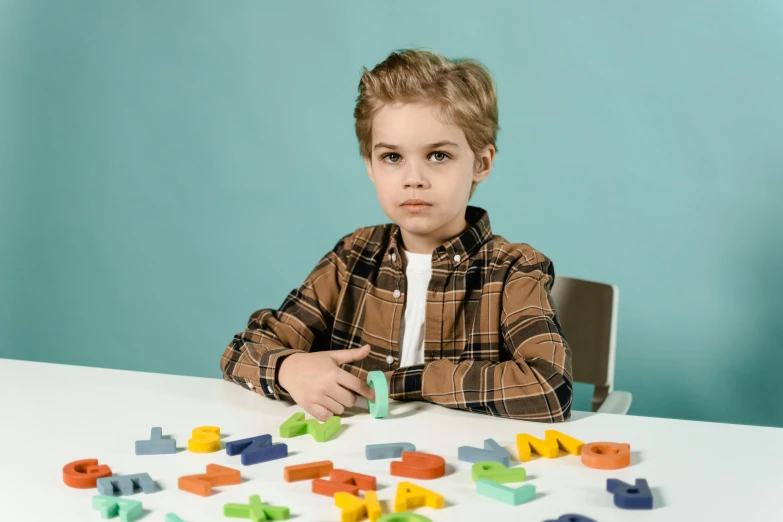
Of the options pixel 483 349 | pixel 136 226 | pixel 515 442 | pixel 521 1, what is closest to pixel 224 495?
pixel 515 442

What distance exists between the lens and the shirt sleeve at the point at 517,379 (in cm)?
120

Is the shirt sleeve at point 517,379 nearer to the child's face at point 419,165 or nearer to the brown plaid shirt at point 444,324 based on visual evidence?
the brown plaid shirt at point 444,324

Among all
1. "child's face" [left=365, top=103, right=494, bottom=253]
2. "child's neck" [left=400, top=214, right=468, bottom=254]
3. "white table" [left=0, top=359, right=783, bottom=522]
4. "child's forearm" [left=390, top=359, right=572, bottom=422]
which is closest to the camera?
"white table" [left=0, top=359, right=783, bottom=522]

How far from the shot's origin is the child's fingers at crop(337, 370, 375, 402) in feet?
4.04

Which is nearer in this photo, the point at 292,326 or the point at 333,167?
the point at 292,326

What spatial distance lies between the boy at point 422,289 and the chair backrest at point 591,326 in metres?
0.24

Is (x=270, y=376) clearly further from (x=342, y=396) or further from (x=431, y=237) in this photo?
(x=431, y=237)

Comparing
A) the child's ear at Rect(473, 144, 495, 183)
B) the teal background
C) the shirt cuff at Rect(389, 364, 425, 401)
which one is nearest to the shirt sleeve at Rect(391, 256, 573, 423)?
the shirt cuff at Rect(389, 364, 425, 401)

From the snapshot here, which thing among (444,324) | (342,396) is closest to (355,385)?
(342,396)

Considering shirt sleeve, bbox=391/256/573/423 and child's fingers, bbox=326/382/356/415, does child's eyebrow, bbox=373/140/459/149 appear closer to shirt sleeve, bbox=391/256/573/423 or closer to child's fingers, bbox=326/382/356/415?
shirt sleeve, bbox=391/256/573/423

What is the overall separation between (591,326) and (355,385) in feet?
2.19

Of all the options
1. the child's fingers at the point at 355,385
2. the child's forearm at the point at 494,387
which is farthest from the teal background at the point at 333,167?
the child's fingers at the point at 355,385

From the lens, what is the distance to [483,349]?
1.52m

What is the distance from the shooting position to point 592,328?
1.74 meters
